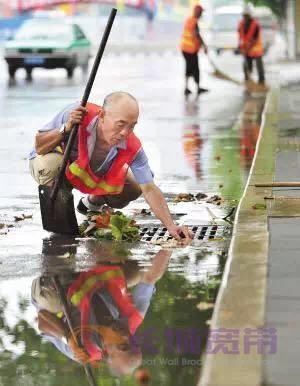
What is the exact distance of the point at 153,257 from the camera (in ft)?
29.7

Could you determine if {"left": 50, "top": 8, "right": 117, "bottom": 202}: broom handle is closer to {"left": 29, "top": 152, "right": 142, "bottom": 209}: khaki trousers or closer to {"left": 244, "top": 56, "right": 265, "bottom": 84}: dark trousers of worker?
{"left": 29, "top": 152, "right": 142, "bottom": 209}: khaki trousers

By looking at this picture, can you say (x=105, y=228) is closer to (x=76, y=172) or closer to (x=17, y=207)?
(x=76, y=172)

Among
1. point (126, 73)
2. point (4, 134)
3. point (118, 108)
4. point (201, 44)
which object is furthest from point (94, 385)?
point (126, 73)

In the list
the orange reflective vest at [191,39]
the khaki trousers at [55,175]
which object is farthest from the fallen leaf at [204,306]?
the orange reflective vest at [191,39]

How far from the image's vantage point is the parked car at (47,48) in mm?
37225

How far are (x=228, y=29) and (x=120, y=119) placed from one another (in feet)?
154

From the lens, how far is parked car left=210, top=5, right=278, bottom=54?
179 feet

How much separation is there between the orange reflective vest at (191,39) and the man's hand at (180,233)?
19685 millimetres

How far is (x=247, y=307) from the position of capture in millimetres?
6996

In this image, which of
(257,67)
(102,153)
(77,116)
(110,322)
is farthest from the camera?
(257,67)

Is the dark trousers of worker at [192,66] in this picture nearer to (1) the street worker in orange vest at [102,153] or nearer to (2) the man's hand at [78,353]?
(1) the street worker in orange vest at [102,153]

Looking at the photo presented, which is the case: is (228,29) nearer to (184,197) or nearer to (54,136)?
(184,197)

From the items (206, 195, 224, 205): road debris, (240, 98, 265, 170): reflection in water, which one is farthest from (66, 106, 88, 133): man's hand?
(240, 98, 265, 170): reflection in water

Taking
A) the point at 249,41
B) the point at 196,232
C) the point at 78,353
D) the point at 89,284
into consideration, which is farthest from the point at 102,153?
the point at 249,41
